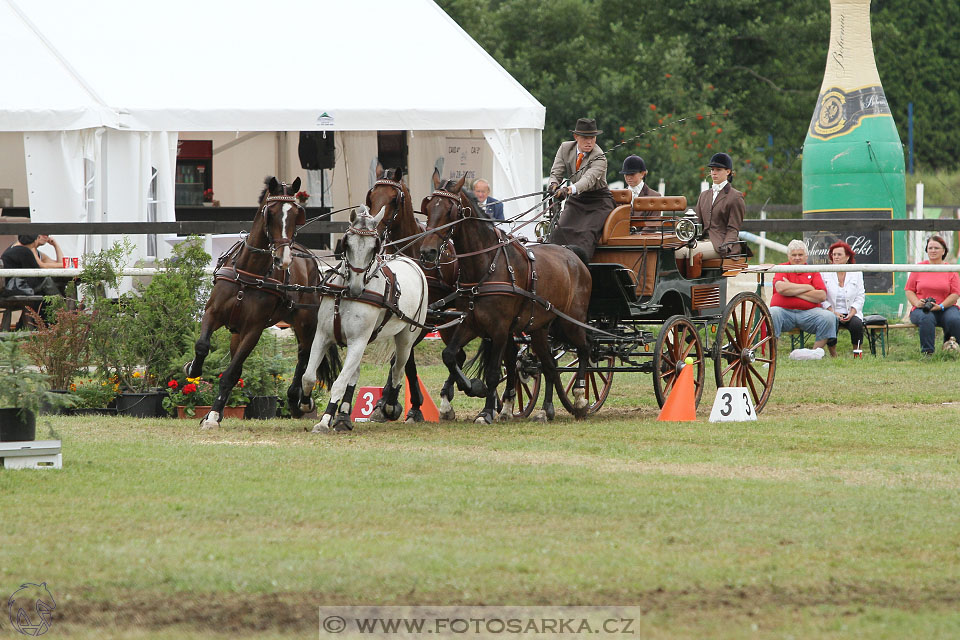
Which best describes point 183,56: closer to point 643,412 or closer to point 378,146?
point 378,146

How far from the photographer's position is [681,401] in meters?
12.6

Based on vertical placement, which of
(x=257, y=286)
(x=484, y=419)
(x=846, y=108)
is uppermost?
(x=846, y=108)

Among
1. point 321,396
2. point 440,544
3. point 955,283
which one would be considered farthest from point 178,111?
point 440,544

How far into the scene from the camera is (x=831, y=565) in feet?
21.2

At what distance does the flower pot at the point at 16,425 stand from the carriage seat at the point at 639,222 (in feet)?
19.9

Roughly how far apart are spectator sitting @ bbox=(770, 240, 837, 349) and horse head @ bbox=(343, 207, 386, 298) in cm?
797

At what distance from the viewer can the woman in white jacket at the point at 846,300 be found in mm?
18266

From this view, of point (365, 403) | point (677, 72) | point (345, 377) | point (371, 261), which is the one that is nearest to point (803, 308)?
point (365, 403)

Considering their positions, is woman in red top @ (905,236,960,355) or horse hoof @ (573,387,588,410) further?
woman in red top @ (905,236,960,355)

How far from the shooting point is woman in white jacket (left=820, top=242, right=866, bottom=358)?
18266 millimetres

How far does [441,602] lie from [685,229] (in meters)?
8.28

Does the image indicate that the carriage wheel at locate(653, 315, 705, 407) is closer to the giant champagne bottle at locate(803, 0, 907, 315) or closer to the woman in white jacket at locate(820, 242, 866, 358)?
the woman in white jacket at locate(820, 242, 866, 358)

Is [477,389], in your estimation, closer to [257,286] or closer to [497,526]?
[257,286]

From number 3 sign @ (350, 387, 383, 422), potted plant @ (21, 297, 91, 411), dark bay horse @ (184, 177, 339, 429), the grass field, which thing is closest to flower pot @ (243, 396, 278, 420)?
number 3 sign @ (350, 387, 383, 422)
